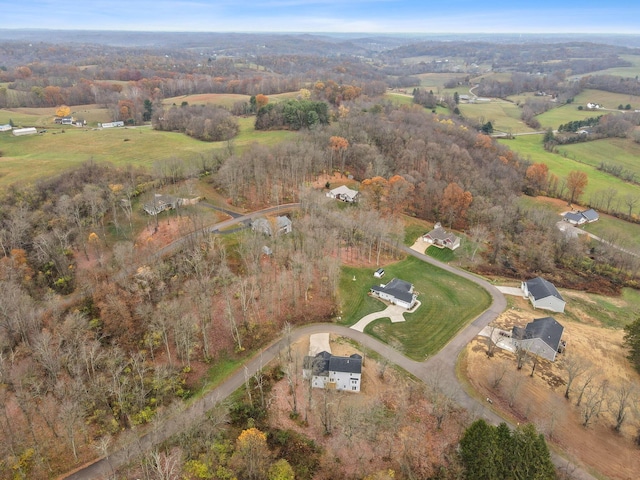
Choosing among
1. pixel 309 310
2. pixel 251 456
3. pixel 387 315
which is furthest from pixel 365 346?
pixel 251 456

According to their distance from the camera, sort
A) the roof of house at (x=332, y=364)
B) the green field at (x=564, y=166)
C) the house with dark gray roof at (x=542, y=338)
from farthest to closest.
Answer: the green field at (x=564, y=166) → the house with dark gray roof at (x=542, y=338) → the roof of house at (x=332, y=364)

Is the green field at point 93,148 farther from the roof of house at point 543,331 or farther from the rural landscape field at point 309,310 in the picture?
the roof of house at point 543,331

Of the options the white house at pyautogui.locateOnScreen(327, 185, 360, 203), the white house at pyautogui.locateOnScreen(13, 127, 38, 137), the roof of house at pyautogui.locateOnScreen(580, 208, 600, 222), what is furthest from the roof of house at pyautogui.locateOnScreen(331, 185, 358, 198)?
the white house at pyautogui.locateOnScreen(13, 127, 38, 137)

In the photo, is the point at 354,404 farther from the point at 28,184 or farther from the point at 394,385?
the point at 28,184

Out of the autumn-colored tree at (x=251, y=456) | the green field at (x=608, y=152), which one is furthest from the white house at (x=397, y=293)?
the green field at (x=608, y=152)

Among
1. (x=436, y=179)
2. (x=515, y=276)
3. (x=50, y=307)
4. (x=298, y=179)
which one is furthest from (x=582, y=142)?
(x=50, y=307)

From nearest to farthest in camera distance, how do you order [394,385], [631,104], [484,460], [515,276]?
[484,460]
[394,385]
[515,276]
[631,104]

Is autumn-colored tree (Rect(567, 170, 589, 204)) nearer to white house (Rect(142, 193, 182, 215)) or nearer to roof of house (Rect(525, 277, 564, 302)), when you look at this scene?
roof of house (Rect(525, 277, 564, 302))
